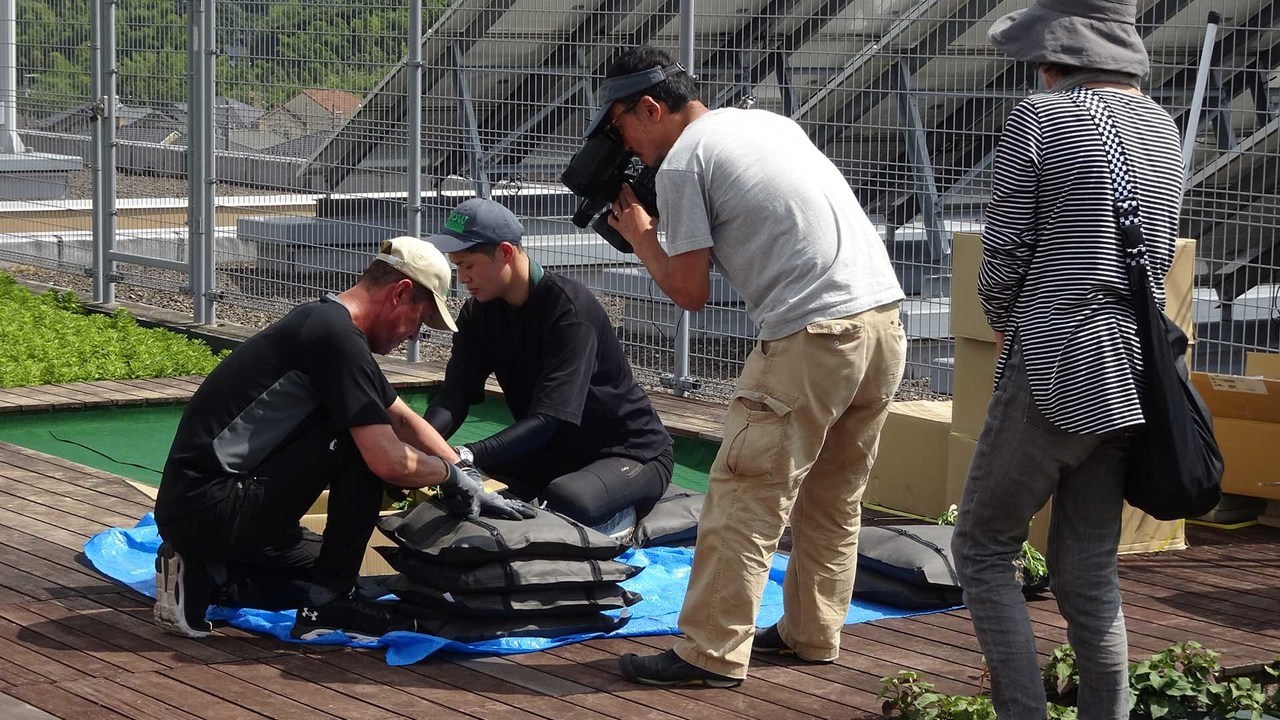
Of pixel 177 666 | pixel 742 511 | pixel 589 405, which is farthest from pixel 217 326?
pixel 742 511

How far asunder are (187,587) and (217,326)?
5.93 m

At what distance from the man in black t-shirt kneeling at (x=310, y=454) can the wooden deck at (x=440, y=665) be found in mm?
167

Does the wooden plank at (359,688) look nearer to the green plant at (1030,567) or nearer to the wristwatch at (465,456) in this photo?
the wristwatch at (465,456)

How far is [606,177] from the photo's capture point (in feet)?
12.9

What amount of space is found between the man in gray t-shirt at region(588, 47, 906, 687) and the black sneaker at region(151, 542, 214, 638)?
1164 mm

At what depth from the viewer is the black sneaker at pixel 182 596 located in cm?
417

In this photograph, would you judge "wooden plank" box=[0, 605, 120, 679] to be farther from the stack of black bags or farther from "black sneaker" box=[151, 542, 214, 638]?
the stack of black bags

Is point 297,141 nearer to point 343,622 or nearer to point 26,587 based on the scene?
point 26,587

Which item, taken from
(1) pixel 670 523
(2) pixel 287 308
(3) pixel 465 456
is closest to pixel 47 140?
(2) pixel 287 308

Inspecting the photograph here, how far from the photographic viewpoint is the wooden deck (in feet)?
12.2

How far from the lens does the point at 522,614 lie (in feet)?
13.7

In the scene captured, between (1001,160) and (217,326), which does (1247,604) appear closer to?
(1001,160)

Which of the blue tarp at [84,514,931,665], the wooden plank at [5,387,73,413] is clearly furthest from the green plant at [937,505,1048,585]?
the wooden plank at [5,387,73,413]

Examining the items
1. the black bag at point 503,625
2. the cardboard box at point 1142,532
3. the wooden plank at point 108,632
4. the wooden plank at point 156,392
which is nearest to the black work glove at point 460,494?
the black bag at point 503,625
